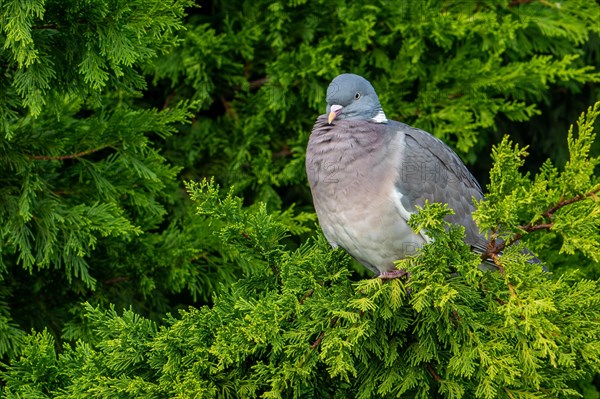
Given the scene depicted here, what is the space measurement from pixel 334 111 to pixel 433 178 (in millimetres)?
508

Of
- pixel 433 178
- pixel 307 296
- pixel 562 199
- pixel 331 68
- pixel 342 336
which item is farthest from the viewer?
pixel 331 68

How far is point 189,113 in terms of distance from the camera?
3.95 meters

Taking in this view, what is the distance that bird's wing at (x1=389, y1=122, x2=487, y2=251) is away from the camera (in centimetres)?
336

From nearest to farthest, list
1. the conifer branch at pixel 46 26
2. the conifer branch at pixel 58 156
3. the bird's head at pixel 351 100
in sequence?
the conifer branch at pixel 46 26
the bird's head at pixel 351 100
the conifer branch at pixel 58 156

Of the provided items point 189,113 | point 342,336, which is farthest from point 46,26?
point 342,336

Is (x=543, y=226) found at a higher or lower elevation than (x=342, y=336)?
higher

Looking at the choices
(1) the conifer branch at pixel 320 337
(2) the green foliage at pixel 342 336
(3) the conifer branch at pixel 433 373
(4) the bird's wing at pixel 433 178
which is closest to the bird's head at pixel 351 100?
(4) the bird's wing at pixel 433 178

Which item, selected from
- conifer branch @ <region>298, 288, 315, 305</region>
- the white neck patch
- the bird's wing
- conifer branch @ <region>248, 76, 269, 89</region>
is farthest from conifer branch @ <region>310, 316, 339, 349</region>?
conifer branch @ <region>248, 76, 269, 89</region>

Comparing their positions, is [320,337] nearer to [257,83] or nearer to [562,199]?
[562,199]

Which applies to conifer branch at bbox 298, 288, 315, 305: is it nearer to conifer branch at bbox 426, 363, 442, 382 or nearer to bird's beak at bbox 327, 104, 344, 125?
conifer branch at bbox 426, 363, 442, 382

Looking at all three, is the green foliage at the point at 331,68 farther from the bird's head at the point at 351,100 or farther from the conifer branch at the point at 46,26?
the conifer branch at the point at 46,26

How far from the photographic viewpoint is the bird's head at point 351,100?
3488 mm

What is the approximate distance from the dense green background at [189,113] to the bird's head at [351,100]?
2.33 ft

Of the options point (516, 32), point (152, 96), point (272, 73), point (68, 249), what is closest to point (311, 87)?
point (272, 73)
